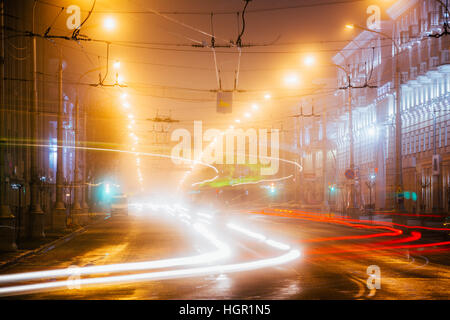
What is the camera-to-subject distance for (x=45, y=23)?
56.2 meters

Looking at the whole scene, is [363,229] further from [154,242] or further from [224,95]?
[154,242]

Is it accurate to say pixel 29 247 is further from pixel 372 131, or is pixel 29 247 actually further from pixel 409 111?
pixel 372 131

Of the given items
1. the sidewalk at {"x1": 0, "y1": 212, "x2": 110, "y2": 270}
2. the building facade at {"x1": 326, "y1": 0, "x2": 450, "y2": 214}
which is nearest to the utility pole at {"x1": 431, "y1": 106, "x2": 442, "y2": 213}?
the building facade at {"x1": 326, "y1": 0, "x2": 450, "y2": 214}

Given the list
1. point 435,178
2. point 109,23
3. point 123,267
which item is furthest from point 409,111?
point 123,267

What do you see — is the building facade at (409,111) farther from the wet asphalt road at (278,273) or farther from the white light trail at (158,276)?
the white light trail at (158,276)

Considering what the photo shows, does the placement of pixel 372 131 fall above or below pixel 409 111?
below

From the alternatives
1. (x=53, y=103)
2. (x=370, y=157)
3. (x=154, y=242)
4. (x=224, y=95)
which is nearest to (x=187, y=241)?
(x=154, y=242)

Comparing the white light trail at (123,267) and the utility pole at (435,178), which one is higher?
the utility pole at (435,178)

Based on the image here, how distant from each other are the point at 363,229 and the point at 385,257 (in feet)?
55.3

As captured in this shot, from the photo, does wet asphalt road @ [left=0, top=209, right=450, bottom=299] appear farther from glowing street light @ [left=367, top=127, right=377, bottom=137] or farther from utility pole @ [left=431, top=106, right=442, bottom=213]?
glowing street light @ [left=367, top=127, right=377, bottom=137]

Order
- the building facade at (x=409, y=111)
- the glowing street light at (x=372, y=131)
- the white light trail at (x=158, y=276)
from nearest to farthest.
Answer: the white light trail at (x=158, y=276) → the building facade at (x=409, y=111) → the glowing street light at (x=372, y=131)

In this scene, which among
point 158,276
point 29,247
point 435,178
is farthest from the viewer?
point 435,178

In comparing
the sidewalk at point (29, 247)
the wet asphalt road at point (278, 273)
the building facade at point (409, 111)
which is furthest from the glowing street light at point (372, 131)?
the wet asphalt road at point (278, 273)

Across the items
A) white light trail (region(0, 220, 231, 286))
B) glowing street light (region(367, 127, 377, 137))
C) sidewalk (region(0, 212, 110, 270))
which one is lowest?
sidewalk (region(0, 212, 110, 270))
